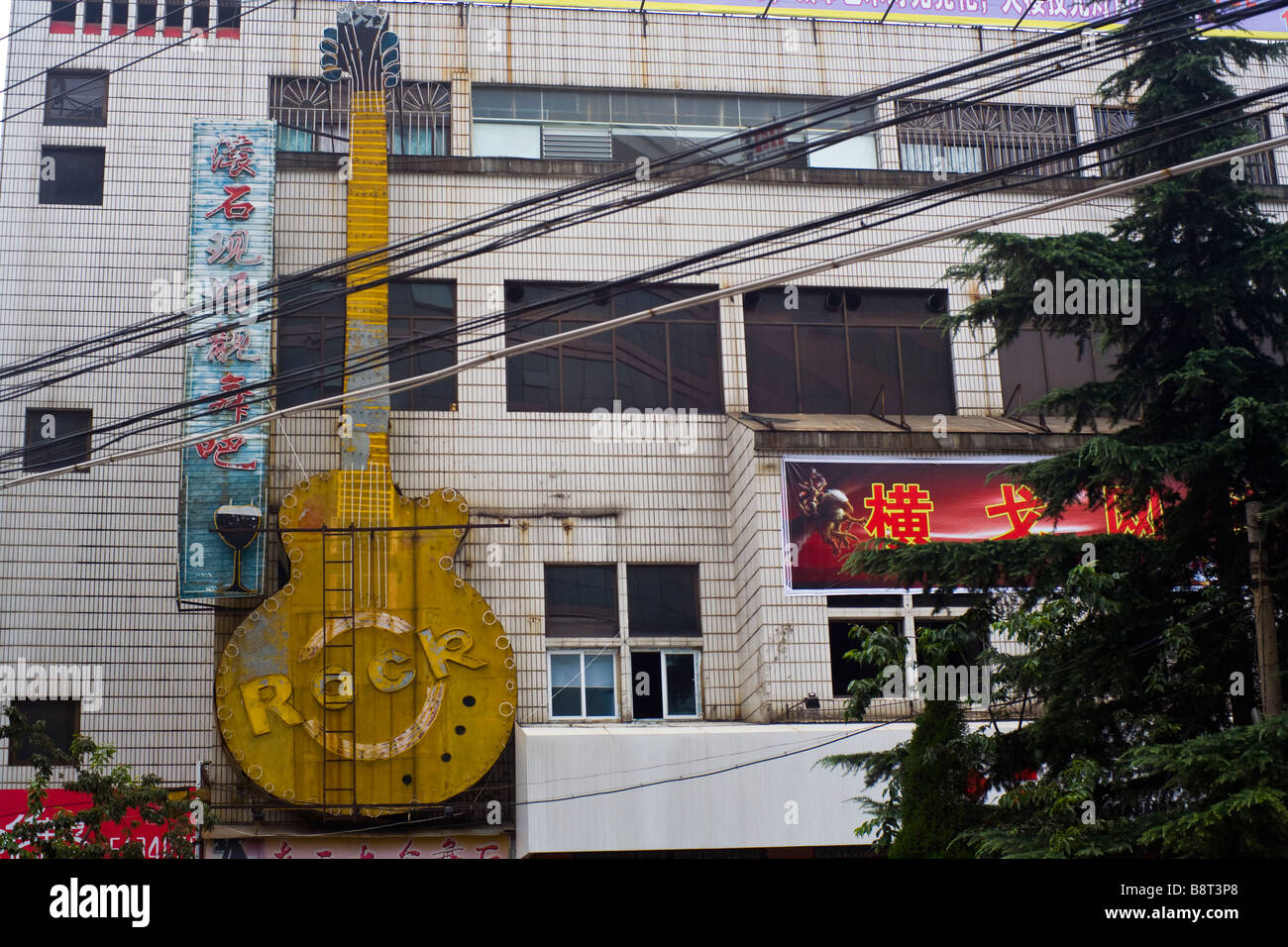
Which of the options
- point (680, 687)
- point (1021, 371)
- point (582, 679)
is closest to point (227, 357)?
point (582, 679)

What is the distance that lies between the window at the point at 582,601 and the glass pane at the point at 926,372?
5.78m

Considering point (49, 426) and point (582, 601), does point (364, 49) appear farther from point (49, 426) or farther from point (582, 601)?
point (582, 601)

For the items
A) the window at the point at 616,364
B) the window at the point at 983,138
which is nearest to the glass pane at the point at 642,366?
the window at the point at 616,364

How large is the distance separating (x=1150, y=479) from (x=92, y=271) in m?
16.4

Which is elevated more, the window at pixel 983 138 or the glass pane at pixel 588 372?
the window at pixel 983 138

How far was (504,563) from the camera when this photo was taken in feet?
68.8

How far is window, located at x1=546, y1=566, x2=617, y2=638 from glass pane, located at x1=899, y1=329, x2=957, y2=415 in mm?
5782

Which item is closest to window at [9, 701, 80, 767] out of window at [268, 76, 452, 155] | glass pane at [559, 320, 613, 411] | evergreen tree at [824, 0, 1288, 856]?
glass pane at [559, 320, 613, 411]

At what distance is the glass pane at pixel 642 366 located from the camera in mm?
22219

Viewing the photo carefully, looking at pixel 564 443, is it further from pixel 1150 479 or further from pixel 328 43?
pixel 1150 479

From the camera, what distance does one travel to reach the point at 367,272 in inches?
823

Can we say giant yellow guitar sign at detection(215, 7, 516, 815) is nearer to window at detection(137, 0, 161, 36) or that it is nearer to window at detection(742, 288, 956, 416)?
window at detection(742, 288, 956, 416)

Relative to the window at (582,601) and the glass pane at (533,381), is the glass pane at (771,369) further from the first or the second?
the window at (582,601)

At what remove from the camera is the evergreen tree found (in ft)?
36.7
